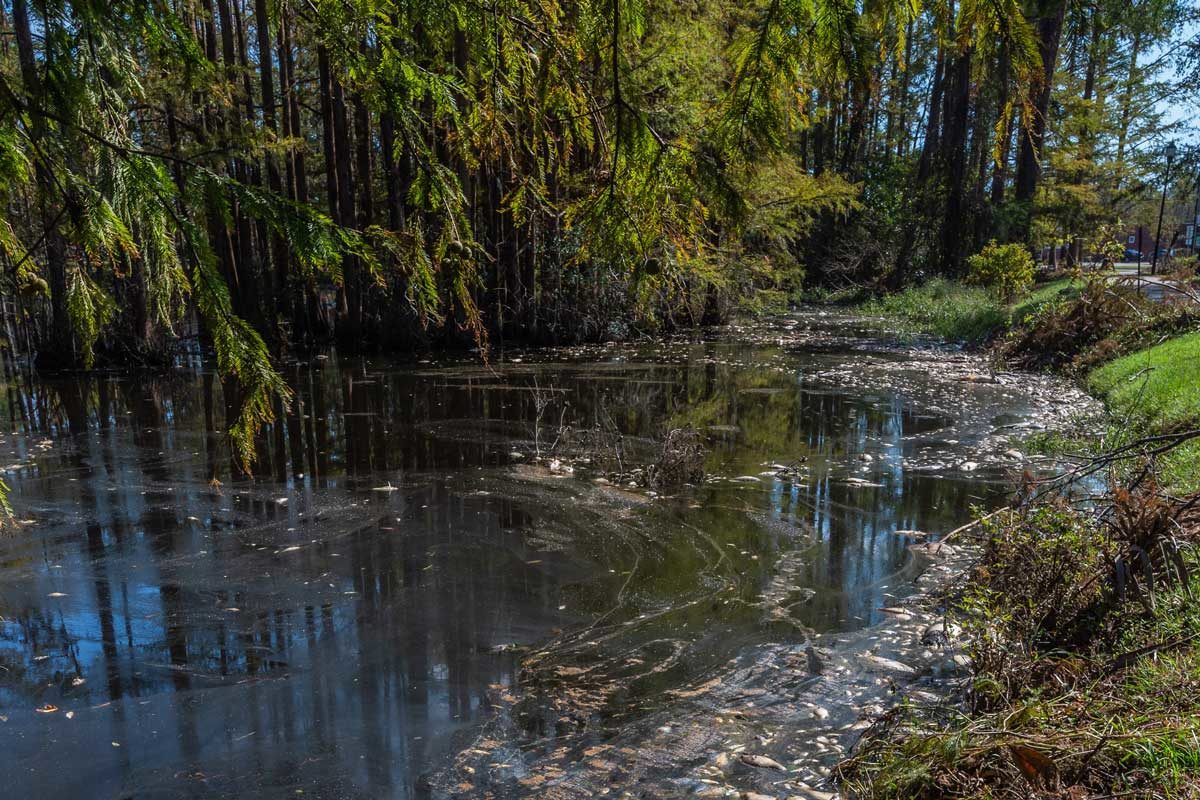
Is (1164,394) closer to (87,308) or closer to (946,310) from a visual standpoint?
(87,308)

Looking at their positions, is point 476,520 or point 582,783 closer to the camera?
point 582,783

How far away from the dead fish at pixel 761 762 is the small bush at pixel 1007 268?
59.2 ft

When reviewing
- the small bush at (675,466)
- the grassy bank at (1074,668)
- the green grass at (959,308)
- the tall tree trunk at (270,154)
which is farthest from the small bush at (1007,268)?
the tall tree trunk at (270,154)

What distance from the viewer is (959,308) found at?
71.4ft

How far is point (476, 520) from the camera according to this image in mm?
7555

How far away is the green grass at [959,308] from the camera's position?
1814 centimetres

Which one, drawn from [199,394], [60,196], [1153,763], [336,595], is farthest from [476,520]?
[199,394]

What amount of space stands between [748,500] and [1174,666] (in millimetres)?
4708

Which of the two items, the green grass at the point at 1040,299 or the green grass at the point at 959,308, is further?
the green grass at the point at 959,308

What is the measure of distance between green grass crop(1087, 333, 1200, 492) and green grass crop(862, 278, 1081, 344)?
5258 millimetres

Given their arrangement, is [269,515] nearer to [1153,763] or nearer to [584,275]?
[1153,763]

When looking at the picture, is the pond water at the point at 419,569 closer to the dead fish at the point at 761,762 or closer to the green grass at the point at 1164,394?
the dead fish at the point at 761,762

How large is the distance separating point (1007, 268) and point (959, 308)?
2.31 m

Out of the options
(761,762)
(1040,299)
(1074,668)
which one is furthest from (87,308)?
(1040,299)
